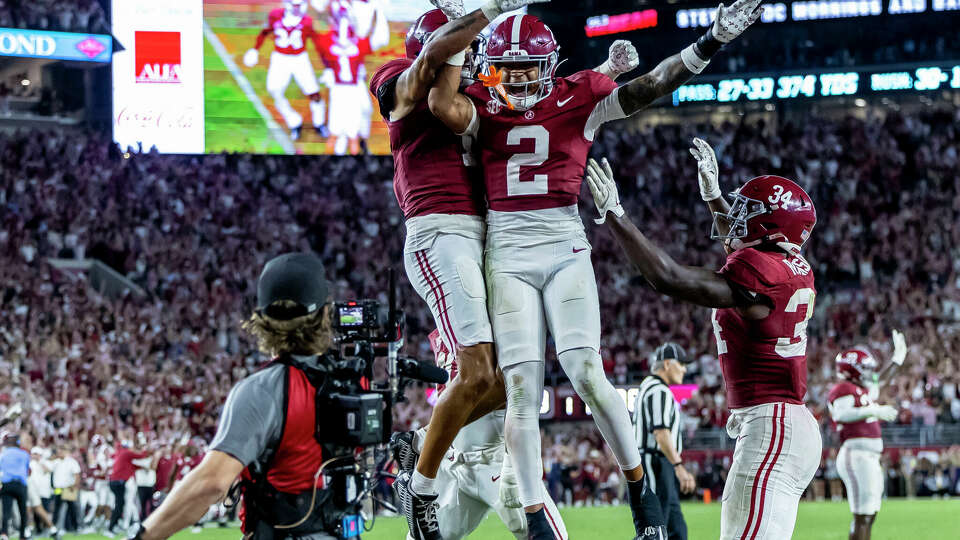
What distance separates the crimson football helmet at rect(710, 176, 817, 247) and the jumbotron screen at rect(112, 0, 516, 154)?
22.5 metres

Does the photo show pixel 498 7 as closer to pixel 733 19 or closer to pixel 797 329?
pixel 733 19

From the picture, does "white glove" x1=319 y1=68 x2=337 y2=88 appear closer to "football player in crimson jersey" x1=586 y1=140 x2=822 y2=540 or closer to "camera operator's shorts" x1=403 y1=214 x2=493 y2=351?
"camera operator's shorts" x1=403 y1=214 x2=493 y2=351

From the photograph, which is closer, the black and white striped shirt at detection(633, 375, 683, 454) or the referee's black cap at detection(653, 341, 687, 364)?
the black and white striped shirt at detection(633, 375, 683, 454)

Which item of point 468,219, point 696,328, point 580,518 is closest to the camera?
point 468,219

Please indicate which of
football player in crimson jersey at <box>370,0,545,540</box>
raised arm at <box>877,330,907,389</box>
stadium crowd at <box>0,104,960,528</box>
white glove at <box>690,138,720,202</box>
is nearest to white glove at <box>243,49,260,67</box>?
stadium crowd at <box>0,104,960,528</box>

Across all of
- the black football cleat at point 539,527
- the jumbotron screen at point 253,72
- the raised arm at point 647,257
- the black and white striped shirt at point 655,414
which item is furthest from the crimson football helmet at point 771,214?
the jumbotron screen at point 253,72

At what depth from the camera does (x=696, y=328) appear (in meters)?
26.5

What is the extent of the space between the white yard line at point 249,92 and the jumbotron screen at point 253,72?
0.02 m

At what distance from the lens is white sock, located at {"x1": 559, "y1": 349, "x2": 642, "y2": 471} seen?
659 centimetres

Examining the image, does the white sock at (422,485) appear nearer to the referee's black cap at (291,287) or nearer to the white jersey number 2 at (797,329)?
the white jersey number 2 at (797,329)

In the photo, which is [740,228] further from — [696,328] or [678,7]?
[678,7]

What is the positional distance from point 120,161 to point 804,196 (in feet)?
78.6

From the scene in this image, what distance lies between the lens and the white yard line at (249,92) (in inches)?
1113

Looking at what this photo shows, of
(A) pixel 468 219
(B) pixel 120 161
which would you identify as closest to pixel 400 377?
(A) pixel 468 219
